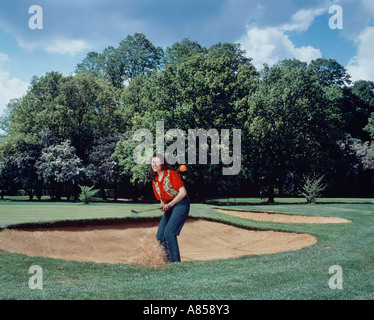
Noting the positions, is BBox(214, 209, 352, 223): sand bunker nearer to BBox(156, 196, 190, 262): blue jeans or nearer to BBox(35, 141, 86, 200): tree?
BBox(156, 196, 190, 262): blue jeans

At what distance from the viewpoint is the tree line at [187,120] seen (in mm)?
33844

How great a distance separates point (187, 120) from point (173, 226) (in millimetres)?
24033

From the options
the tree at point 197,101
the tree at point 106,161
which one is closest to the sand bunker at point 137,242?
the tree at point 197,101

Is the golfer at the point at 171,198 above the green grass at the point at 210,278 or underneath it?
above

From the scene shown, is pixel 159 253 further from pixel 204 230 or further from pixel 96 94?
pixel 96 94

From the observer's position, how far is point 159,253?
30.1ft

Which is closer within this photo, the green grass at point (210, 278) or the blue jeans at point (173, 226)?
the green grass at point (210, 278)

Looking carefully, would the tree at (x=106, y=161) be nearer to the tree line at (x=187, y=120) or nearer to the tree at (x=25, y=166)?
the tree line at (x=187, y=120)

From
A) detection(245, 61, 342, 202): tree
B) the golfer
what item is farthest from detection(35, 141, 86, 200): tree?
the golfer

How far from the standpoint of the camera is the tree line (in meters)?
33.8

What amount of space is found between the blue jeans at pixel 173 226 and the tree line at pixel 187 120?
22.7m

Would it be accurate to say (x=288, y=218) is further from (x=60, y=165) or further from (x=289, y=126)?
(x=60, y=165)

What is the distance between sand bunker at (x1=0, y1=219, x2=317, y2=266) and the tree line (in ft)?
53.3
